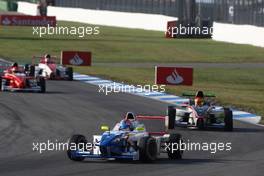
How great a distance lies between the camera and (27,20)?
7775cm

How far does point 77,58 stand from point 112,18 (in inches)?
1838

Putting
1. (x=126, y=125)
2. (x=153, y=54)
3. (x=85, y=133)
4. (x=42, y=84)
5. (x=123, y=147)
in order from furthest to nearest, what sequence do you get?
1. (x=153, y=54)
2. (x=42, y=84)
3. (x=85, y=133)
4. (x=126, y=125)
5. (x=123, y=147)

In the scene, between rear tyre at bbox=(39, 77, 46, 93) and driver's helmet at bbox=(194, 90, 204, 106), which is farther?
rear tyre at bbox=(39, 77, 46, 93)

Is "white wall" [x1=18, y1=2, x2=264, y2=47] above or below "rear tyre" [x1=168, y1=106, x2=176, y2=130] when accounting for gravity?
above

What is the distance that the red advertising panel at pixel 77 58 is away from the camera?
141 ft

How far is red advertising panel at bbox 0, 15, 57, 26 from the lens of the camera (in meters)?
74.4

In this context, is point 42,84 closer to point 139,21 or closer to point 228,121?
point 228,121

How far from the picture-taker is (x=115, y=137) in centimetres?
1825

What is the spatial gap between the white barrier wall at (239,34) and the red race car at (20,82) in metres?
28.5

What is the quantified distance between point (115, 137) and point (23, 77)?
1499 cm

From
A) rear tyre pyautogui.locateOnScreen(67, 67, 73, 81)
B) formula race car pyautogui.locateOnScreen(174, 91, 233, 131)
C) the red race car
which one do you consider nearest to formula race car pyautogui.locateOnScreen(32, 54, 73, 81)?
rear tyre pyautogui.locateOnScreen(67, 67, 73, 81)

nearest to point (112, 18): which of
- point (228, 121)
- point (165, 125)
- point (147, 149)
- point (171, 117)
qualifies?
point (165, 125)

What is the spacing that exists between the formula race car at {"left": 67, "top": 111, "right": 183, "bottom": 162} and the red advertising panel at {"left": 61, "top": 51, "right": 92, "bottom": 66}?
24499mm

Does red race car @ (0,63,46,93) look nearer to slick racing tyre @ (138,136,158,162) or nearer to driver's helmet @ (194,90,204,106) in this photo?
driver's helmet @ (194,90,204,106)
